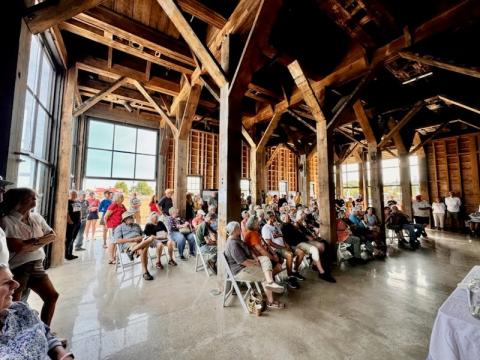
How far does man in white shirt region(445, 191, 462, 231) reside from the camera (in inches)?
326

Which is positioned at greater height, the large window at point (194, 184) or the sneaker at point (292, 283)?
the large window at point (194, 184)

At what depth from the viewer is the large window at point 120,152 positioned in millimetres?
7953

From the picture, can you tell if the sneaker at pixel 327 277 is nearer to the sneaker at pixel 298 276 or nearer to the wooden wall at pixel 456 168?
the sneaker at pixel 298 276

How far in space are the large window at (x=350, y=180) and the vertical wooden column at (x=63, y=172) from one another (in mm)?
13933

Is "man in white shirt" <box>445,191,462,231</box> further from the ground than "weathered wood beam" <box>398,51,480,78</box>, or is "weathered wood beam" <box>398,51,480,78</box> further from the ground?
"weathered wood beam" <box>398,51,480,78</box>

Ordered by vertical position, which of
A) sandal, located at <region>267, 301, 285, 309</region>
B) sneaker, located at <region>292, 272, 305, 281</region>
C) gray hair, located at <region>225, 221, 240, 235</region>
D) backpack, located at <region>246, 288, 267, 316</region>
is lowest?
sneaker, located at <region>292, 272, 305, 281</region>

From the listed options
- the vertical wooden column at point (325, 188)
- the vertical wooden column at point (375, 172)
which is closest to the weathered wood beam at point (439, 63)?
the vertical wooden column at point (325, 188)

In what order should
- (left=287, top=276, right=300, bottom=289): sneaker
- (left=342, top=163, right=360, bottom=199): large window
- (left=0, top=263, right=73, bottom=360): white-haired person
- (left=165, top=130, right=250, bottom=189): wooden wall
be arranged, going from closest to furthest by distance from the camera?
(left=0, top=263, right=73, bottom=360): white-haired person, (left=287, top=276, right=300, bottom=289): sneaker, (left=165, top=130, right=250, bottom=189): wooden wall, (left=342, top=163, right=360, bottom=199): large window

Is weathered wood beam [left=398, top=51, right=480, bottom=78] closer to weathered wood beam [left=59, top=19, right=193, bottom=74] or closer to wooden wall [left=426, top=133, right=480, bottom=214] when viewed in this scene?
weathered wood beam [left=59, top=19, right=193, bottom=74]

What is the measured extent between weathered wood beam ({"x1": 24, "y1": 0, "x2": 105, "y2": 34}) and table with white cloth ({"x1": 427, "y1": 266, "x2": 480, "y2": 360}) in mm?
3984

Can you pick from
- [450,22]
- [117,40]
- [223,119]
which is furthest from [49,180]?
[450,22]

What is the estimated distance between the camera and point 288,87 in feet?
17.4

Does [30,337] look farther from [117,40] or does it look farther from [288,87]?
[288,87]

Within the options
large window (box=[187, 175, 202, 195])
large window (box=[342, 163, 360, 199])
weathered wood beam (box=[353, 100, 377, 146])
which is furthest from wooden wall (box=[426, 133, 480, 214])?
large window (box=[187, 175, 202, 195])
